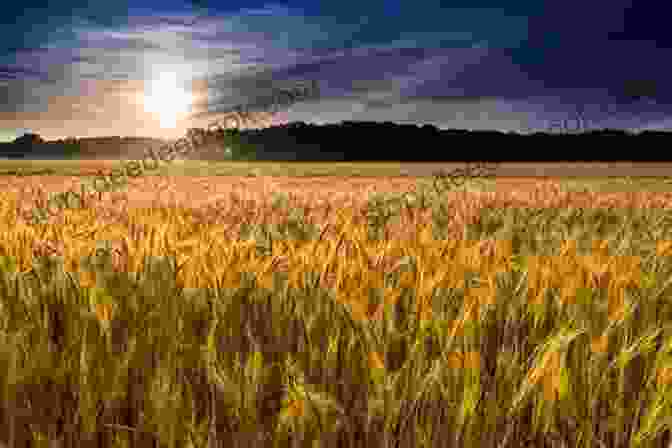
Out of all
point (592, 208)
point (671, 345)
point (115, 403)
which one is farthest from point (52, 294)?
point (592, 208)

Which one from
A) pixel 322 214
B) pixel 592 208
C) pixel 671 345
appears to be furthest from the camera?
pixel 592 208

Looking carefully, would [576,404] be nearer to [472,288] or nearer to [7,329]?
[472,288]

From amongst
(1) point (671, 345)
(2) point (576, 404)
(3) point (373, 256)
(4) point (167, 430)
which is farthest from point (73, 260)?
(1) point (671, 345)

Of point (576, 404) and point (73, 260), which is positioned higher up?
point (73, 260)

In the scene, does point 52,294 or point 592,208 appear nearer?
point 52,294

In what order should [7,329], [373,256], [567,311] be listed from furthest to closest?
1. [373,256]
2. [567,311]
3. [7,329]

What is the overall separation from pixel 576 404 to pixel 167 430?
0.79 m

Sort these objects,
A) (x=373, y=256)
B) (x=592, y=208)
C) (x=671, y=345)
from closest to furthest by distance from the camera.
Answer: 1. (x=671, y=345)
2. (x=373, y=256)
3. (x=592, y=208)

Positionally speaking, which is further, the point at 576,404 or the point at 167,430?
the point at 576,404

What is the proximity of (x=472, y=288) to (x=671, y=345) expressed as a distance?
1.77 feet

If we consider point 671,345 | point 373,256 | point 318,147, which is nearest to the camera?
point 671,345

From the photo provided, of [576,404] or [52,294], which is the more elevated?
[52,294]

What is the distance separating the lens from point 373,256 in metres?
2.06

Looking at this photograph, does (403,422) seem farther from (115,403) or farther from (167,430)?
(115,403)
